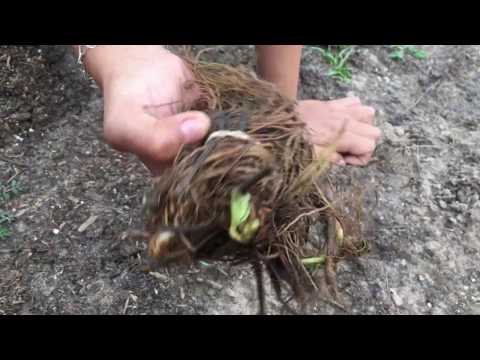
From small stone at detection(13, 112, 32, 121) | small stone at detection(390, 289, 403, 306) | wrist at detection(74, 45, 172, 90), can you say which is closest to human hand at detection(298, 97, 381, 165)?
small stone at detection(390, 289, 403, 306)

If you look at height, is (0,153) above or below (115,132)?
below

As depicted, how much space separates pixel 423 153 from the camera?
1.84 metres

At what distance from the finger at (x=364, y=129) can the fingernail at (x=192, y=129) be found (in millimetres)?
832

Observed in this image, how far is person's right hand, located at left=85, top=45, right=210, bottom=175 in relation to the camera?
1.10 meters

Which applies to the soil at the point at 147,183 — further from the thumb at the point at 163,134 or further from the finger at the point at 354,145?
the thumb at the point at 163,134

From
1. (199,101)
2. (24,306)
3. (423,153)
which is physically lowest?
(24,306)

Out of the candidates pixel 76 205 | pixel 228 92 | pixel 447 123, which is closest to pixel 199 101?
pixel 228 92

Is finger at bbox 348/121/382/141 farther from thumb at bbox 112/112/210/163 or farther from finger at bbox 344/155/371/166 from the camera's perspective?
thumb at bbox 112/112/210/163

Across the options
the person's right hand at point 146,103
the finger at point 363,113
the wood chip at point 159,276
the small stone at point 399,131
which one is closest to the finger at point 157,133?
the person's right hand at point 146,103

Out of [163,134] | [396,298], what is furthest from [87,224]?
[396,298]

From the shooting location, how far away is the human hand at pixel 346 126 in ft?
5.75

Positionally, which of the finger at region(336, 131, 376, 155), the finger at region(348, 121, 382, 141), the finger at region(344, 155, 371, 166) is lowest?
the finger at region(344, 155, 371, 166)

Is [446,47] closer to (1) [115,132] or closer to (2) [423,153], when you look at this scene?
(2) [423,153]

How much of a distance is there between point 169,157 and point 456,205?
1.02m
